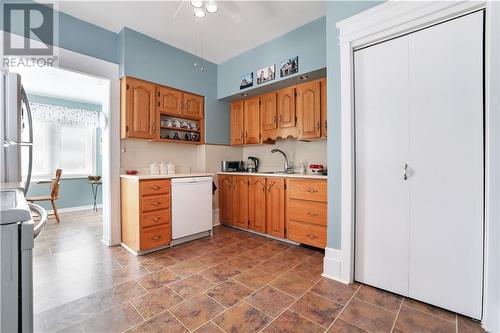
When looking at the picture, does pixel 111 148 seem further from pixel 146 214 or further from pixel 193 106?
pixel 193 106

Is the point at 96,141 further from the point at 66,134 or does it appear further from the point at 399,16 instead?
the point at 399,16

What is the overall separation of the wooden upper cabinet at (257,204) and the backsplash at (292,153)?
62 centimetres

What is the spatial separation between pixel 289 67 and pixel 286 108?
0.56 m

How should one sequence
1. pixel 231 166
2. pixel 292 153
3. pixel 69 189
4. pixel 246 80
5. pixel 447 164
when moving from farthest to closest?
pixel 69 189, pixel 231 166, pixel 292 153, pixel 246 80, pixel 447 164

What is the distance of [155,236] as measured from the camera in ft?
8.80

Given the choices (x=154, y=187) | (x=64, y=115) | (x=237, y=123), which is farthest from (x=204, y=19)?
(x=64, y=115)

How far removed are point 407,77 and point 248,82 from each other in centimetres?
220

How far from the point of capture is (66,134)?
17.1 ft

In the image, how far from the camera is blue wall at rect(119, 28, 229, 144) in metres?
2.91

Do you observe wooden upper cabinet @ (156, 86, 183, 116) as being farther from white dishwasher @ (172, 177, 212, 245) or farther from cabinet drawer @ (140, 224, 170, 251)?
cabinet drawer @ (140, 224, 170, 251)

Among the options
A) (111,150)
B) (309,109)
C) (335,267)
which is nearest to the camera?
(335,267)

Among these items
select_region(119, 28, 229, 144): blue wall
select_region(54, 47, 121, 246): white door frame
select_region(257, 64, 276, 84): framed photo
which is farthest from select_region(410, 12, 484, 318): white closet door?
select_region(54, 47, 121, 246): white door frame

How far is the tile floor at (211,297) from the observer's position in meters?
1.44

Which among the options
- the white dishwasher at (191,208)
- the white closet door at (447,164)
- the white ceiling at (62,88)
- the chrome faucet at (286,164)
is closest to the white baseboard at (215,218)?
the white dishwasher at (191,208)
